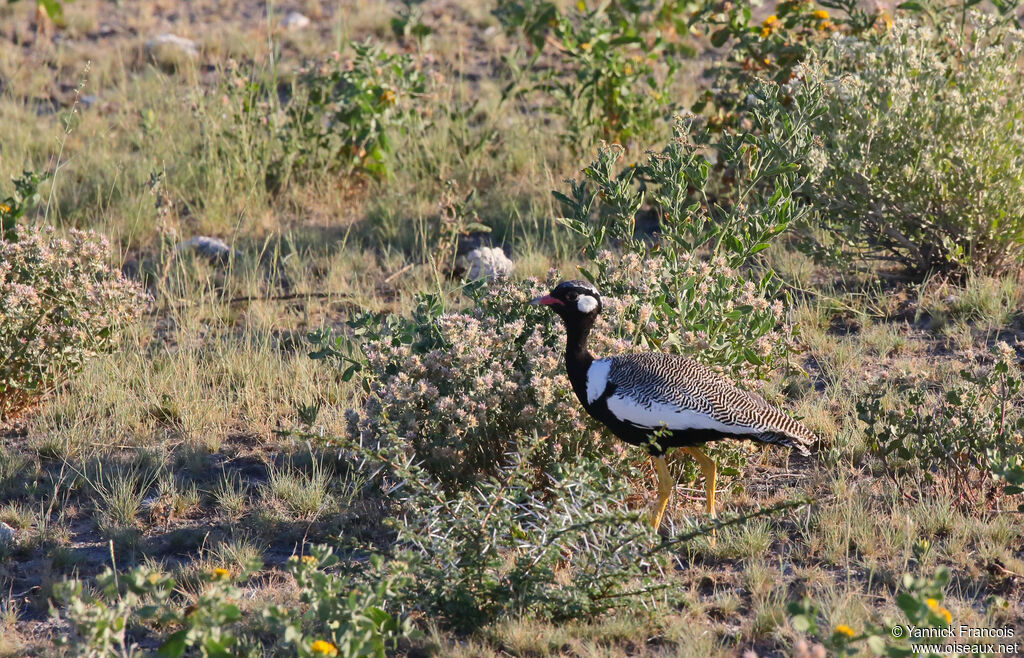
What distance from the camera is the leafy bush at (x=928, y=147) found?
594 cm

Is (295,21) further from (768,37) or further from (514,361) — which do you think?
(514,361)

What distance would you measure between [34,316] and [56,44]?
6.56 m

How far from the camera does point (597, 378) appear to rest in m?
4.40

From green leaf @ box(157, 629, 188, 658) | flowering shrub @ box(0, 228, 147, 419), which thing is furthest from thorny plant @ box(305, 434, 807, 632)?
flowering shrub @ box(0, 228, 147, 419)

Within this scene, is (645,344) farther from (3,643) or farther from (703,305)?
(3,643)

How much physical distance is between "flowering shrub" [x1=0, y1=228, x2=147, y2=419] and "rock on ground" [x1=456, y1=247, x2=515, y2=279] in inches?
84.3

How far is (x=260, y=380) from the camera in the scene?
19.3 feet

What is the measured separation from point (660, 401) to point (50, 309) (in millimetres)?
3177

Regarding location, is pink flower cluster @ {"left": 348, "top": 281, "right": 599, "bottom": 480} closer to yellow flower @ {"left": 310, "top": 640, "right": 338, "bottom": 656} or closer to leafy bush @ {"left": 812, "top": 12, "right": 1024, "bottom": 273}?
yellow flower @ {"left": 310, "top": 640, "right": 338, "bottom": 656}

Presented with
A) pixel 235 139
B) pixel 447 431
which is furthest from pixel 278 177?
pixel 447 431

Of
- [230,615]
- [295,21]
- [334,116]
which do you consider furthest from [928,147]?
[295,21]

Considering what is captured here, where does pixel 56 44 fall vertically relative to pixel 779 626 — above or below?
below

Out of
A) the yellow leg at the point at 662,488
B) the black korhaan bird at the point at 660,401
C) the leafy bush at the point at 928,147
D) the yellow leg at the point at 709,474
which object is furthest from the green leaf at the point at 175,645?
the leafy bush at the point at 928,147

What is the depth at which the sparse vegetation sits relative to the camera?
394 centimetres
